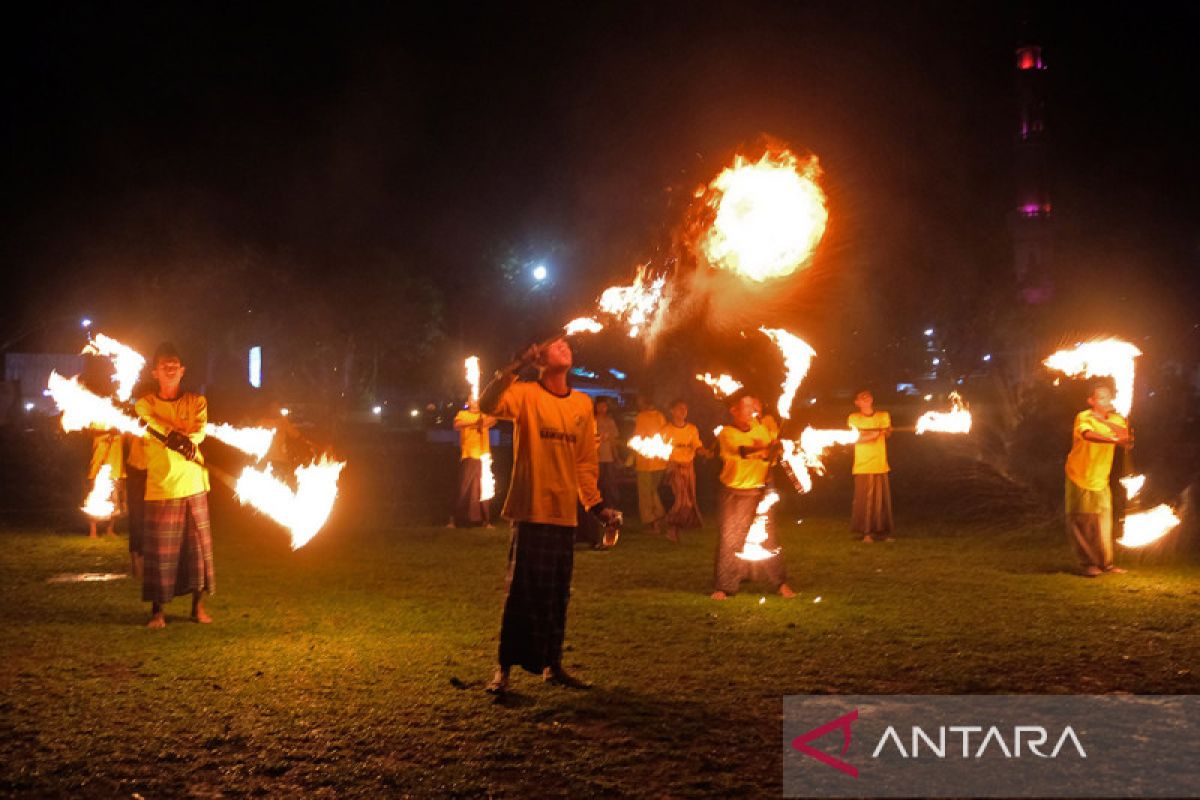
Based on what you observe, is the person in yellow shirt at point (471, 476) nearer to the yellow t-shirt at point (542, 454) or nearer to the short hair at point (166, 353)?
the short hair at point (166, 353)

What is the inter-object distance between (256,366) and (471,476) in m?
27.4

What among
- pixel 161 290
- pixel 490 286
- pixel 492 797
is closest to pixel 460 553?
pixel 492 797

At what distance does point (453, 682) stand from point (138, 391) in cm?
382

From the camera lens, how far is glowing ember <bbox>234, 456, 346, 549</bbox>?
308 inches

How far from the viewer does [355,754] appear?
5.15 m

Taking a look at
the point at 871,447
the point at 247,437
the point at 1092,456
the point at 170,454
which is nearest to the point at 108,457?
the point at 247,437

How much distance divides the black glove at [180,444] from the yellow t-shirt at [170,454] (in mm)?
149

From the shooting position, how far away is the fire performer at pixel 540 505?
6.43 m

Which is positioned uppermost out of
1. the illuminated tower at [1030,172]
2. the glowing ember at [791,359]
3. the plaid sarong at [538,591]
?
the illuminated tower at [1030,172]

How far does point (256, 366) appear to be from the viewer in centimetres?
3994

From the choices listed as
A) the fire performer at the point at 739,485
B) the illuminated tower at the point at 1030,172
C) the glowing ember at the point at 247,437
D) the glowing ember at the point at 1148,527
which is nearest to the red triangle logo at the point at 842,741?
the fire performer at the point at 739,485

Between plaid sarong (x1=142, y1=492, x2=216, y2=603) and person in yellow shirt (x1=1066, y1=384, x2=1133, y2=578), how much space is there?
816cm

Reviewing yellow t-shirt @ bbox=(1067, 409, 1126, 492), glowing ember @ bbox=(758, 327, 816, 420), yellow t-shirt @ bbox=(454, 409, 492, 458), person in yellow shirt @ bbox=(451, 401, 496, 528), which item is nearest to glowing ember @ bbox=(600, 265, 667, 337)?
glowing ember @ bbox=(758, 327, 816, 420)

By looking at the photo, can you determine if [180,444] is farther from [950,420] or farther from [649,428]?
[950,420]
